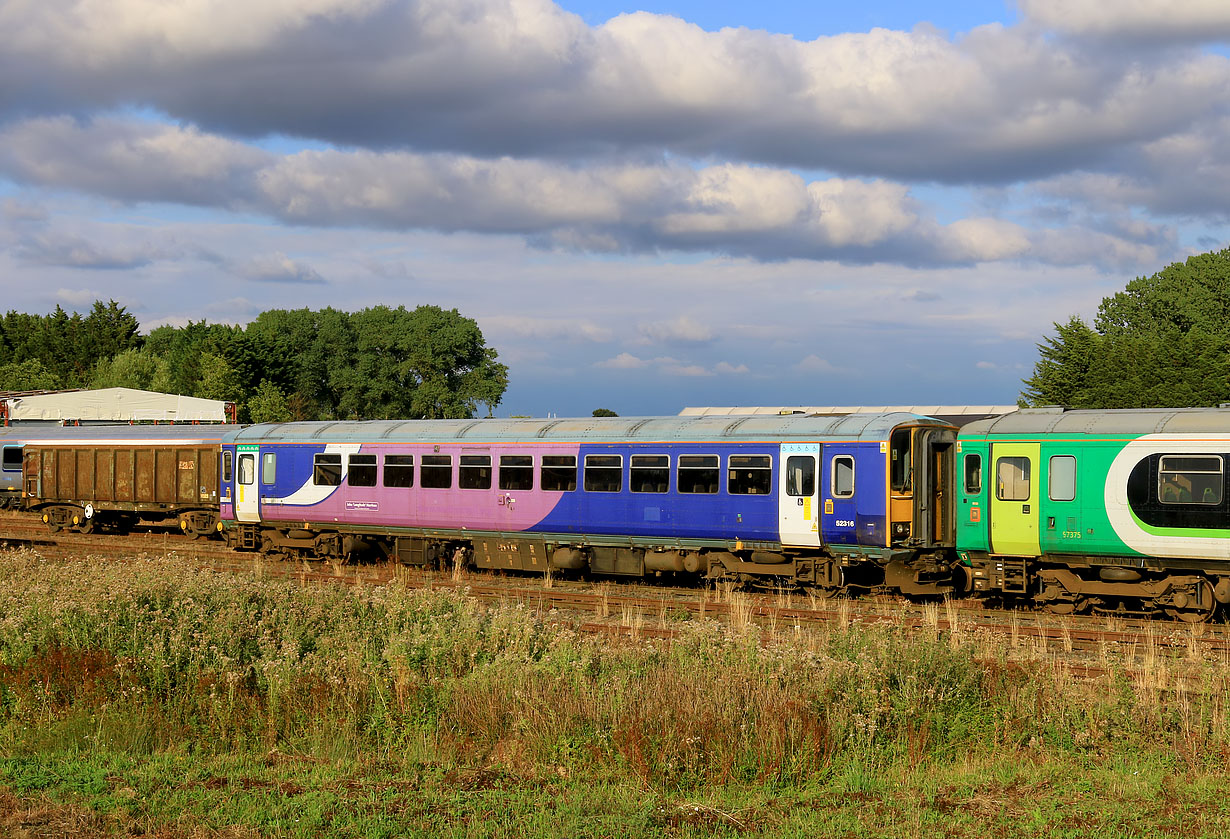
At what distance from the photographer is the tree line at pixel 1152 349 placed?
5719cm

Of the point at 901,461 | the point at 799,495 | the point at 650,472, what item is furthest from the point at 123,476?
the point at 901,461

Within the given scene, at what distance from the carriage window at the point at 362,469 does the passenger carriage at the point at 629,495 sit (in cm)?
3

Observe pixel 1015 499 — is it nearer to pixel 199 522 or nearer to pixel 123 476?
pixel 199 522

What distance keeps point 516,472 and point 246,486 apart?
8896 mm

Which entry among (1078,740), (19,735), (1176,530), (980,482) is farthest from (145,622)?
(1176,530)

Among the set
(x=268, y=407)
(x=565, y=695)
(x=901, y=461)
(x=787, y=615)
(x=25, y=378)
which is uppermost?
(x=25, y=378)

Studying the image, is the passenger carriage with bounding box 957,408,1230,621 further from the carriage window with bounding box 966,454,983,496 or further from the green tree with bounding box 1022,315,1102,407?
the green tree with bounding box 1022,315,1102,407

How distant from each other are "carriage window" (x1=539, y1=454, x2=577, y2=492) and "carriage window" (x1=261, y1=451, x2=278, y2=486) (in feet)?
27.4

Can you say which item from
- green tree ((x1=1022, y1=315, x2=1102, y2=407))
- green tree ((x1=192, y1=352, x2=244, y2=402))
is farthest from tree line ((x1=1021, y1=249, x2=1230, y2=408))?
green tree ((x1=192, y1=352, x2=244, y2=402))

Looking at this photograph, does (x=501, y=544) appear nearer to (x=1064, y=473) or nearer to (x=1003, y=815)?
(x=1064, y=473)

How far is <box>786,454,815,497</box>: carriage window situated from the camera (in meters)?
20.3

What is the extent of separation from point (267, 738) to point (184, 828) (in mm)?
2799

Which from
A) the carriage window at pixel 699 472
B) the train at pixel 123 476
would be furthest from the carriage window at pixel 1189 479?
the train at pixel 123 476

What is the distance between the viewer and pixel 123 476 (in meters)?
35.6
